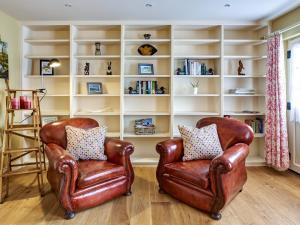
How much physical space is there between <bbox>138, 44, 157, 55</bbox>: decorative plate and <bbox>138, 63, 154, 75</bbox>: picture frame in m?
0.21

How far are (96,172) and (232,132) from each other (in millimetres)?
1678

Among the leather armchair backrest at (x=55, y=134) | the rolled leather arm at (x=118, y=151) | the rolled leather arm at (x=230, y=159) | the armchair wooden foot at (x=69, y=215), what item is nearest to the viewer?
the rolled leather arm at (x=230, y=159)

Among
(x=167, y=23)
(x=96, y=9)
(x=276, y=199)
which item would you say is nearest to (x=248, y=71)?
(x=167, y=23)

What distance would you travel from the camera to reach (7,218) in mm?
2412

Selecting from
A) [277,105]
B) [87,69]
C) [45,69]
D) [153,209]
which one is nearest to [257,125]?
[277,105]

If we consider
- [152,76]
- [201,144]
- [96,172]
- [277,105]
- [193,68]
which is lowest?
[96,172]

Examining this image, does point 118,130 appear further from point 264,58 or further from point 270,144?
point 264,58

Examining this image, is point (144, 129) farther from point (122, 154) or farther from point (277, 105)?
point (277, 105)

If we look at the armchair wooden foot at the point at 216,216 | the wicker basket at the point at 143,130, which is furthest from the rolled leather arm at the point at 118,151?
the wicker basket at the point at 143,130

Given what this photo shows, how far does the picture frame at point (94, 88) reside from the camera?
434 cm

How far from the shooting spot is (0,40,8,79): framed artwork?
11.6 feet

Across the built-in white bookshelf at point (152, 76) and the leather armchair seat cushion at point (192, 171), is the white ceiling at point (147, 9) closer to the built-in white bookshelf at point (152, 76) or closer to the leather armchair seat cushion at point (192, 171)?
the built-in white bookshelf at point (152, 76)

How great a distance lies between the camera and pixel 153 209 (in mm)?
2611

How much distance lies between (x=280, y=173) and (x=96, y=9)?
3.70 metres
